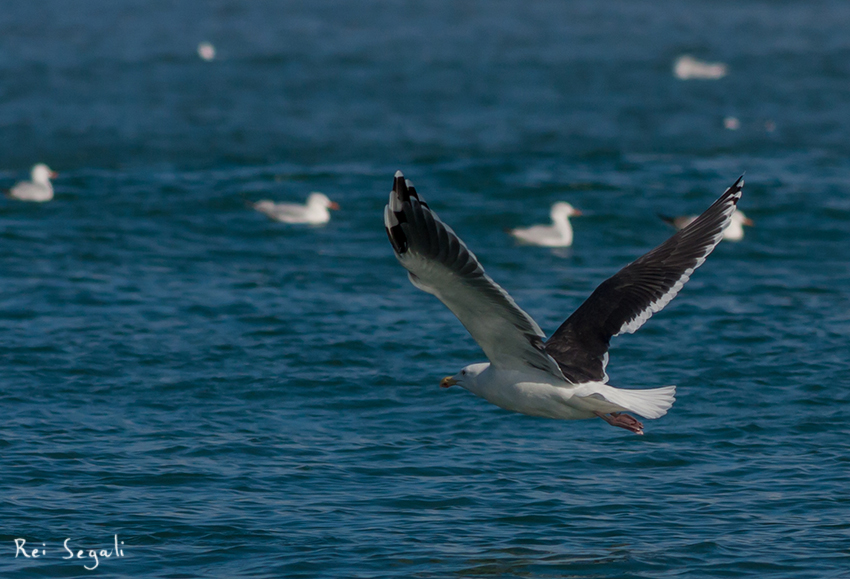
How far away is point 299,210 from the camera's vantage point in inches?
715

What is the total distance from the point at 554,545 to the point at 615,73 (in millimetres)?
20689

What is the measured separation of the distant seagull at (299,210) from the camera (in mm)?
18194

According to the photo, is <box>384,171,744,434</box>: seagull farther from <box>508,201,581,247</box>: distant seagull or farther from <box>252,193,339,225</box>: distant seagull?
<box>252,193,339,225</box>: distant seagull

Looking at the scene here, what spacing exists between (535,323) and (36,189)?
1303 cm

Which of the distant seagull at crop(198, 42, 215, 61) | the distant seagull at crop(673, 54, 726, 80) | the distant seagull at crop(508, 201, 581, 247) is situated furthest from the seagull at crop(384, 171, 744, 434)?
the distant seagull at crop(198, 42, 215, 61)

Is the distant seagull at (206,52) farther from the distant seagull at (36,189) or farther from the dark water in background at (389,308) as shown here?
the distant seagull at (36,189)

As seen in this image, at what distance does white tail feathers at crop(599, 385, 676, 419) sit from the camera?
7926 millimetres

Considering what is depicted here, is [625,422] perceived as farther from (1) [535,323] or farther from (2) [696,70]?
(2) [696,70]

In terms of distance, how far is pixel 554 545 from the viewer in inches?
328

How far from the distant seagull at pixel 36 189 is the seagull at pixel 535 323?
1141 centimetres

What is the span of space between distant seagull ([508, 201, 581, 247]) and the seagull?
25.9 ft

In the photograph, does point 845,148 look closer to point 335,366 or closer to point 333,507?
point 335,366

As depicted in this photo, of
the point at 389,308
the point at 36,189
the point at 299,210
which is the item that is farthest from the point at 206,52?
the point at 389,308

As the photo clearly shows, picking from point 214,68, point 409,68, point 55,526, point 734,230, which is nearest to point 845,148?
point 734,230
